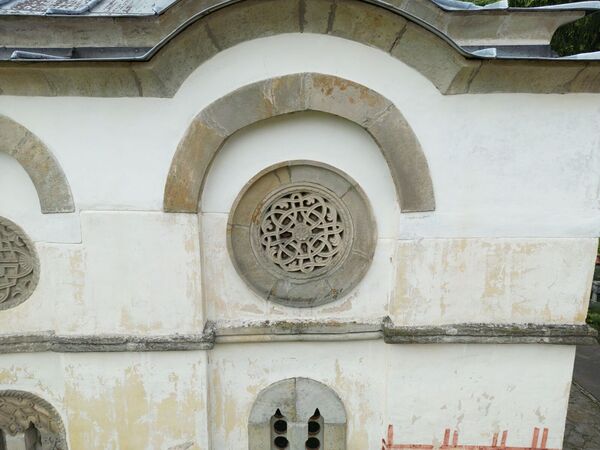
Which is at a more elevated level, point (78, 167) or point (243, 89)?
point (243, 89)

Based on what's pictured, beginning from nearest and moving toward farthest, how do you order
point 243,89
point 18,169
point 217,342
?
point 243,89, point 18,169, point 217,342

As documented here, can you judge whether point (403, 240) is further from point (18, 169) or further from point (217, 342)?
point (18, 169)

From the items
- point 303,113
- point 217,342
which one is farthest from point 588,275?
point 217,342

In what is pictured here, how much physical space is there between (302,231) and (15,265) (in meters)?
2.84

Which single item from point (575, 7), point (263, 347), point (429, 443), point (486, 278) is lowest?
point (429, 443)

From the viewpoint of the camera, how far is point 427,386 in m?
4.23

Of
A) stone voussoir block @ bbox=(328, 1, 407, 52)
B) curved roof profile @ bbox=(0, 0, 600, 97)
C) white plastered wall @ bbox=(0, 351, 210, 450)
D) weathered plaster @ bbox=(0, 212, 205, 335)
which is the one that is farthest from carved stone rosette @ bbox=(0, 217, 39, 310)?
stone voussoir block @ bbox=(328, 1, 407, 52)

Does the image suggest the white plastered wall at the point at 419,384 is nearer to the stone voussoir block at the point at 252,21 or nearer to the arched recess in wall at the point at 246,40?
the arched recess in wall at the point at 246,40

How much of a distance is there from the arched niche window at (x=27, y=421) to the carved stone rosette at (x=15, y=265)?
1045 mm

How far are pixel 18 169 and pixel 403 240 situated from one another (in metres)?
3.75

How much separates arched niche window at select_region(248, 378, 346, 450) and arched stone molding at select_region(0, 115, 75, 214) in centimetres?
284

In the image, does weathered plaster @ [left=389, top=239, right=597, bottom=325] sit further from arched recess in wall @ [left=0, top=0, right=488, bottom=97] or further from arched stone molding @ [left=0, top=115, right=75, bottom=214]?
arched stone molding @ [left=0, top=115, right=75, bottom=214]

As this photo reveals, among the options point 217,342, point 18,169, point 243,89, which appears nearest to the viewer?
point 243,89

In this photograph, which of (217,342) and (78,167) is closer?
(78,167)
